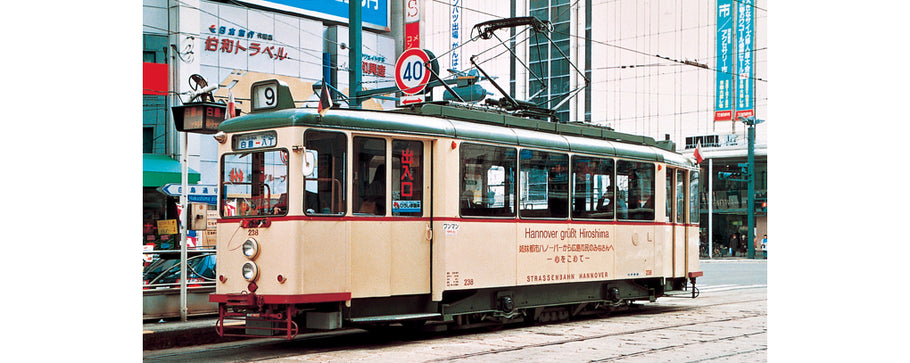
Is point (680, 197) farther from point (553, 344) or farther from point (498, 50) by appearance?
point (553, 344)

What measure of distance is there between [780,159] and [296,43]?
20404 millimetres

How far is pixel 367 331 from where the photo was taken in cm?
1255

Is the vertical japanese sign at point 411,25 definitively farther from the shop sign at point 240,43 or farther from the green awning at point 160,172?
the green awning at point 160,172

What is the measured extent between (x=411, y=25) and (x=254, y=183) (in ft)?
58.6

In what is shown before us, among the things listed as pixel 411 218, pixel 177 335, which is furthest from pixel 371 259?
pixel 177 335

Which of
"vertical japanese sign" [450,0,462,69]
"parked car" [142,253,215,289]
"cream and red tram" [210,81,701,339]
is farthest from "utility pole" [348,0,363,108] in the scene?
"vertical japanese sign" [450,0,462,69]

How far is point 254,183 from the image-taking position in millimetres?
10383

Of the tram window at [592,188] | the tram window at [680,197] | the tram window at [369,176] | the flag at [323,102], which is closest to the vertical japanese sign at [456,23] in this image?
the tram window at [680,197]

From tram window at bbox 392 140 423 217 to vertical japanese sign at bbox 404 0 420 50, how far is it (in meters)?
16.2

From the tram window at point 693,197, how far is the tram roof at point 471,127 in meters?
1.01

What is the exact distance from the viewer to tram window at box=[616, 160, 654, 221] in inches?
559
